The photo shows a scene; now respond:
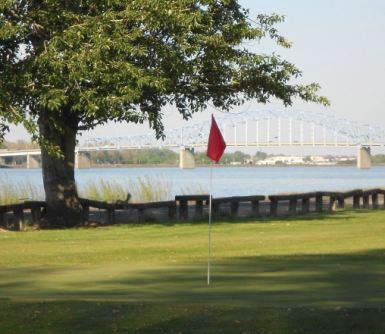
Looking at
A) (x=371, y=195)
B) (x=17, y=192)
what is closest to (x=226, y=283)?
(x=17, y=192)

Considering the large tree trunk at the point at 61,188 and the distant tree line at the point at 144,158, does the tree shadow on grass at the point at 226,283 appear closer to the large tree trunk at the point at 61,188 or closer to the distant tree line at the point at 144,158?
the large tree trunk at the point at 61,188

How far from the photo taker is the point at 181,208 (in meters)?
32.8

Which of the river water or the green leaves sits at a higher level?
the green leaves

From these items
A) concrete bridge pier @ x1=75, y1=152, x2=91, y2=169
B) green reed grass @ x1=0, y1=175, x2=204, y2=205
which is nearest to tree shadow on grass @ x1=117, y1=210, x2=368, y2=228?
green reed grass @ x1=0, y1=175, x2=204, y2=205

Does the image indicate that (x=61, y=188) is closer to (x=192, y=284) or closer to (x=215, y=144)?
(x=215, y=144)

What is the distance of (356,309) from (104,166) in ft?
399

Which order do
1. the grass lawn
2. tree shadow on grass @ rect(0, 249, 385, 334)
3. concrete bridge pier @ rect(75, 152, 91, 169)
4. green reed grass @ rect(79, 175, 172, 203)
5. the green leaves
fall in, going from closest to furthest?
tree shadow on grass @ rect(0, 249, 385, 334) < the grass lawn < the green leaves < green reed grass @ rect(79, 175, 172, 203) < concrete bridge pier @ rect(75, 152, 91, 169)

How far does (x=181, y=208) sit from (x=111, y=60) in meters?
9.80

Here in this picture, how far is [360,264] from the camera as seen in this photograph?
16.1 meters

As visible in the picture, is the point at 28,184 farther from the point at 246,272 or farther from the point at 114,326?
the point at 114,326

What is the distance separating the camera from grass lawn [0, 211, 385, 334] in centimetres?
1003

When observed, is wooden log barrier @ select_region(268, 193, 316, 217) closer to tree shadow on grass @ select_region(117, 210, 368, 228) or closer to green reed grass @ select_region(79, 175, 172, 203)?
tree shadow on grass @ select_region(117, 210, 368, 228)

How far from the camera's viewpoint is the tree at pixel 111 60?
23.3 metres

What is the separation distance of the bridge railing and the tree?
8.57 feet
